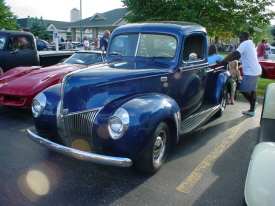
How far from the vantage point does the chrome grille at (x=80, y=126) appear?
2893 millimetres

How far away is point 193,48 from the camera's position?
4488 millimetres

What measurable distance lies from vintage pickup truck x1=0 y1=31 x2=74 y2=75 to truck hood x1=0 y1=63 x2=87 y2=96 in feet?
6.18

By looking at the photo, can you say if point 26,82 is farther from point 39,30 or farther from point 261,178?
point 39,30

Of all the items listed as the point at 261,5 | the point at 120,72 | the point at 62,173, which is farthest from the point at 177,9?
the point at 62,173

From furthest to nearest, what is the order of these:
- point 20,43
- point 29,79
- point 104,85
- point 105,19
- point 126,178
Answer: point 105,19
point 20,43
point 29,79
point 126,178
point 104,85

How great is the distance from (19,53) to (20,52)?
6 cm

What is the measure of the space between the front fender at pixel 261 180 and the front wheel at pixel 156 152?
1159mm

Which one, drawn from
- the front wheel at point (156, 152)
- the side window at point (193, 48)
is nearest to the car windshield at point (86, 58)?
the side window at point (193, 48)

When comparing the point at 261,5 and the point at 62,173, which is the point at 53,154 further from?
the point at 261,5

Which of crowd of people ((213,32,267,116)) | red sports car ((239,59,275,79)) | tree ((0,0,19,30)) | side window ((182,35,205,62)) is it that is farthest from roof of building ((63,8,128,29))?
side window ((182,35,205,62))

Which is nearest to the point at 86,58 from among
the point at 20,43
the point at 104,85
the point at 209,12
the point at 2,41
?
the point at 20,43

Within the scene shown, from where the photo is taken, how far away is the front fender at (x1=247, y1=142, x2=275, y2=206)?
1725mm

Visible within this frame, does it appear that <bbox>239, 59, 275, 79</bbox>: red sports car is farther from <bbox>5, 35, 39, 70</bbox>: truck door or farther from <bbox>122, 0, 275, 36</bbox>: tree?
<bbox>5, 35, 39, 70</bbox>: truck door

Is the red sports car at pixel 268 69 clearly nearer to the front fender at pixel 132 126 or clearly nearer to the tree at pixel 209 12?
the tree at pixel 209 12
